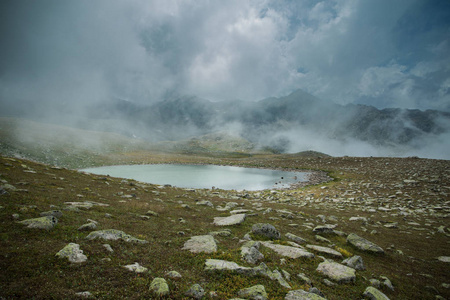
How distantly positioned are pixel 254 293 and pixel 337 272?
6383 millimetres

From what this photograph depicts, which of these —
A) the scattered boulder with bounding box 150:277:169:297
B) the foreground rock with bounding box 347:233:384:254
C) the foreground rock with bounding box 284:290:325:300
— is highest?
the scattered boulder with bounding box 150:277:169:297

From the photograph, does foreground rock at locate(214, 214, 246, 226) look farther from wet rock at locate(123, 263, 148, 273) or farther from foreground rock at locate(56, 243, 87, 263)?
foreground rock at locate(56, 243, 87, 263)

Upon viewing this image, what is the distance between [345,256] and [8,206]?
23789 millimetres

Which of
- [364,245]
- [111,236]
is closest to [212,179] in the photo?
[364,245]

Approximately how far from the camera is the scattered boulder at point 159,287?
6688mm

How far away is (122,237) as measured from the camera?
35.6 ft

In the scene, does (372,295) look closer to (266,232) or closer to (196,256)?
(266,232)

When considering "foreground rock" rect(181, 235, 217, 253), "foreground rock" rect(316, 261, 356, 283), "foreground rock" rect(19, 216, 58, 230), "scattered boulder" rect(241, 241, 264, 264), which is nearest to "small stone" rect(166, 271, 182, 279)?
"foreground rock" rect(181, 235, 217, 253)

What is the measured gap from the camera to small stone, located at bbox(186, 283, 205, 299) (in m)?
6.87

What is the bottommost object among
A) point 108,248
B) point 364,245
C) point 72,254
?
point 364,245

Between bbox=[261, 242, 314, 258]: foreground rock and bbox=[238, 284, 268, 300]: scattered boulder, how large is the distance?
5120mm

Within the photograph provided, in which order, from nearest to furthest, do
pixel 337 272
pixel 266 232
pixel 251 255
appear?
pixel 337 272, pixel 251 255, pixel 266 232

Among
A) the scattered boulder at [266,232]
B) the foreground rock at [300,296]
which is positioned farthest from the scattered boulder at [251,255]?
the scattered boulder at [266,232]

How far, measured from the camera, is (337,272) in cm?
1054
